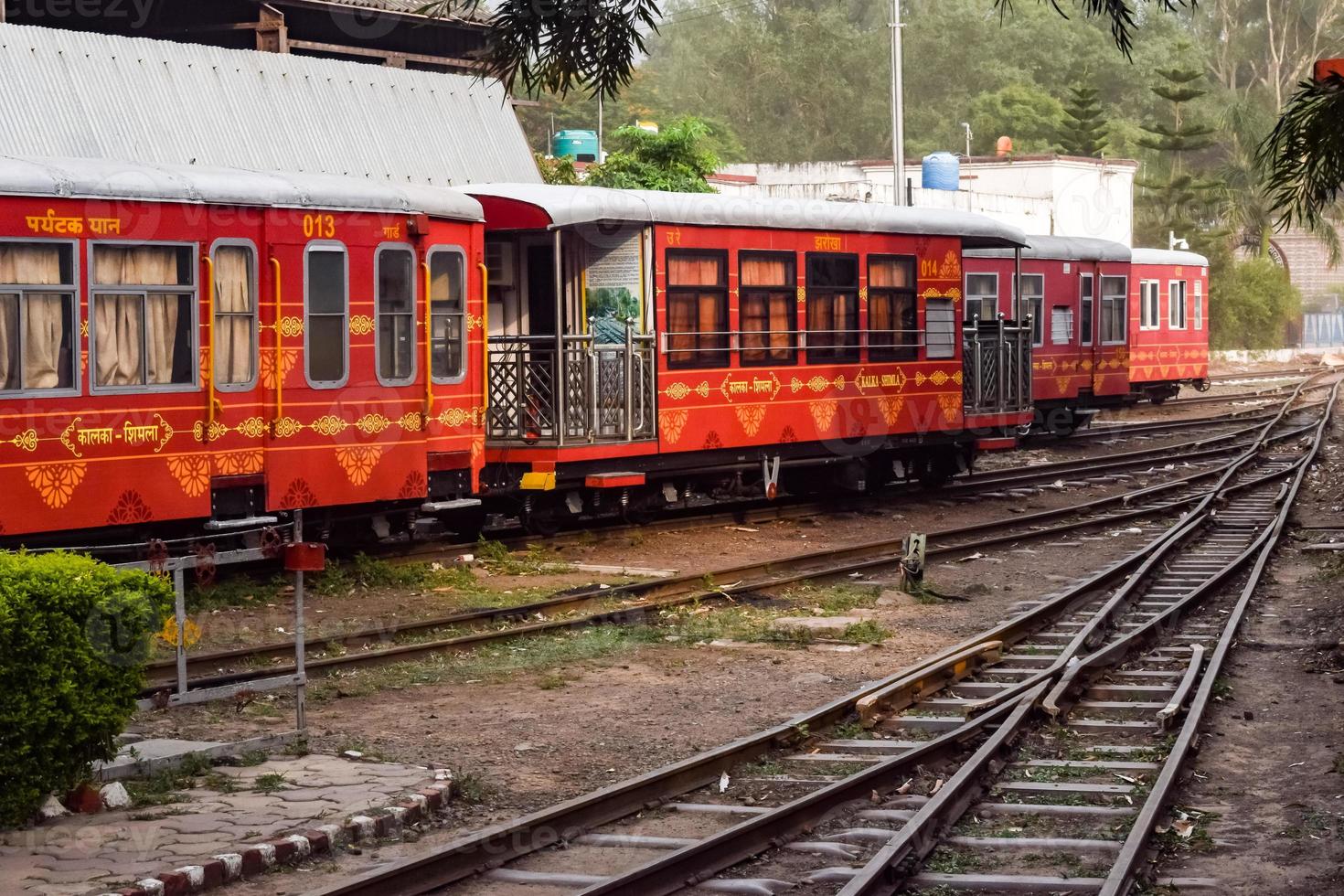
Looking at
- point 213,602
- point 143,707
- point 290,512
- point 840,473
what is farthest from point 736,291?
point 143,707

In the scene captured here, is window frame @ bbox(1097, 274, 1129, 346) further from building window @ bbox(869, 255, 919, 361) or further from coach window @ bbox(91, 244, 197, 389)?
coach window @ bbox(91, 244, 197, 389)

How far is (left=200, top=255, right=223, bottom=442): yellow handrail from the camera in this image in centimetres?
1311

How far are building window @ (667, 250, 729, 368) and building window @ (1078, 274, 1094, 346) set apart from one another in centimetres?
1472

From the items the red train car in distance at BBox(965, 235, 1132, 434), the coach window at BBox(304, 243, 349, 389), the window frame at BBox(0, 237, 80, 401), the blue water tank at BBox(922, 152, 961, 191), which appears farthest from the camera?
the blue water tank at BBox(922, 152, 961, 191)

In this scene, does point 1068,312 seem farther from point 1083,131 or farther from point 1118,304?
point 1083,131

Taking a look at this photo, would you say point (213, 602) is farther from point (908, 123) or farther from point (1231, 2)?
point (1231, 2)

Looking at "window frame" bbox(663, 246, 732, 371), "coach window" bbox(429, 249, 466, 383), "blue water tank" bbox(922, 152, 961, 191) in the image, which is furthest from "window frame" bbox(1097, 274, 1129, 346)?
"coach window" bbox(429, 249, 466, 383)

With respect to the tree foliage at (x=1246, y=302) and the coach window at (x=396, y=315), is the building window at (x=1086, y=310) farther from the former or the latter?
the tree foliage at (x=1246, y=302)

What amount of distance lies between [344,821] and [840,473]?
14148 mm

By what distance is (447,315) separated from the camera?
50.6 ft

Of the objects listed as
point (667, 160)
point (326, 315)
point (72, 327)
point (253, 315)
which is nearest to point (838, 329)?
point (326, 315)

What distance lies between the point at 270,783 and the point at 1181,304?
110 ft

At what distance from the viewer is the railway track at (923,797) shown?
686 cm

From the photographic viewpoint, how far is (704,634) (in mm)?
12797
